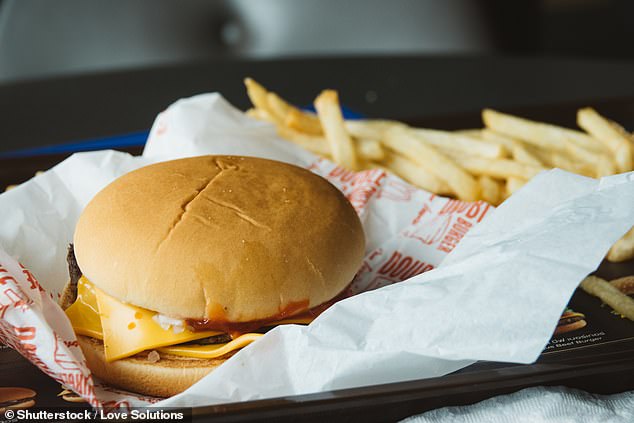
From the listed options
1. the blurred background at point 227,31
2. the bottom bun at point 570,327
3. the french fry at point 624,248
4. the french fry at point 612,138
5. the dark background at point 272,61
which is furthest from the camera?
the blurred background at point 227,31

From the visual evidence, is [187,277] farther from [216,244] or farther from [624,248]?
[624,248]

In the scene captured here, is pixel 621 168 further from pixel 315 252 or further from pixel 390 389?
pixel 390 389

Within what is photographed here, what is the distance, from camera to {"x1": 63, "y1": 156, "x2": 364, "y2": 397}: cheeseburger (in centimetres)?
142

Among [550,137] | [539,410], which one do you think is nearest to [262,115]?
[550,137]

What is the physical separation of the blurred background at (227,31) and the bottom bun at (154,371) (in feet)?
9.66

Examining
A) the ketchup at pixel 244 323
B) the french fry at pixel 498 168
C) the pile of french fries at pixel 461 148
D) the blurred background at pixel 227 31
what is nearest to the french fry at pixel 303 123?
the pile of french fries at pixel 461 148

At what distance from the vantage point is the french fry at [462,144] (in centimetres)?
217

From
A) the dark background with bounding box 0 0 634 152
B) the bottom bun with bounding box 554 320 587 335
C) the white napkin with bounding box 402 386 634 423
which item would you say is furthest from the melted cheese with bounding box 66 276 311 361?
the dark background with bounding box 0 0 634 152

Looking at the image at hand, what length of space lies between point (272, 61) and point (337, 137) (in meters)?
1.58

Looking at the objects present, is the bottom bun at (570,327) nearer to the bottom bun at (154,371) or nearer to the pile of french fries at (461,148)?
the pile of french fries at (461,148)

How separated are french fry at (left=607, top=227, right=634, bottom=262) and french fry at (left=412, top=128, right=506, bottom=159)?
1.34ft

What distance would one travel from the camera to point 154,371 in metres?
1.44

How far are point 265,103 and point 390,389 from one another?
1.31 meters

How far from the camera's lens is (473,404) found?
134 centimetres
